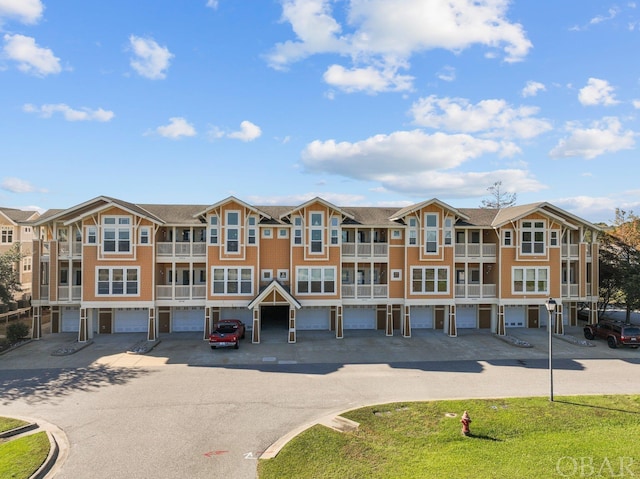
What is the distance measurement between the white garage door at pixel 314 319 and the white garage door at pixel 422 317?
658 cm

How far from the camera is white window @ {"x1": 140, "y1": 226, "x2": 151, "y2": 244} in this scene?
25453mm

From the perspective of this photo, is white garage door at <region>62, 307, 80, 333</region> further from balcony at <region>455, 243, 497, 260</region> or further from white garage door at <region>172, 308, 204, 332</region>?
balcony at <region>455, 243, 497, 260</region>

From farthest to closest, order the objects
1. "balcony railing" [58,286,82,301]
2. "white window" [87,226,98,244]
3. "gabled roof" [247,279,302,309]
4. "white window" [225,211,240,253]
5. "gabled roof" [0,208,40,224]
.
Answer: "gabled roof" [0,208,40,224] < "white window" [225,211,240,253] < "balcony railing" [58,286,82,301] < "white window" [87,226,98,244] < "gabled roof" [247,279,302,309]

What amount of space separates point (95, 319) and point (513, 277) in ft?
101

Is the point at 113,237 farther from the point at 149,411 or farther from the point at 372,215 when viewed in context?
the point at 372,215

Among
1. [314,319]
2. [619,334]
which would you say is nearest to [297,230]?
[314,319]

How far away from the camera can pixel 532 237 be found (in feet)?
91.2

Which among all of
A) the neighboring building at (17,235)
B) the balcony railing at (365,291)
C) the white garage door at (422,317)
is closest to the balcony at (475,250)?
the white garage door at (422,317)

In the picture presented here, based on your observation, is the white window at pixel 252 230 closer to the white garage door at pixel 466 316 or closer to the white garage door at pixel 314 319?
the white garage door at pixel 314 319

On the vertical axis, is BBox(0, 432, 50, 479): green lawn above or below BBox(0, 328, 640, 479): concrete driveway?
above

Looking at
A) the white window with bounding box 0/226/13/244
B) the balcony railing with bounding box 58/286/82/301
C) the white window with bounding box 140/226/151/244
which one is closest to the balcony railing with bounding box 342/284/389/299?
the white window with bounding box 140/226/151/244

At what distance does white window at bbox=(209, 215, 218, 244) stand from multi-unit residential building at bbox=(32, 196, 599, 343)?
0.22 ft

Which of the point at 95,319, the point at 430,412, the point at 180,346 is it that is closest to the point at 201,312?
the point at 180,346

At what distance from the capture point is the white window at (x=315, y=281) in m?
26.4
